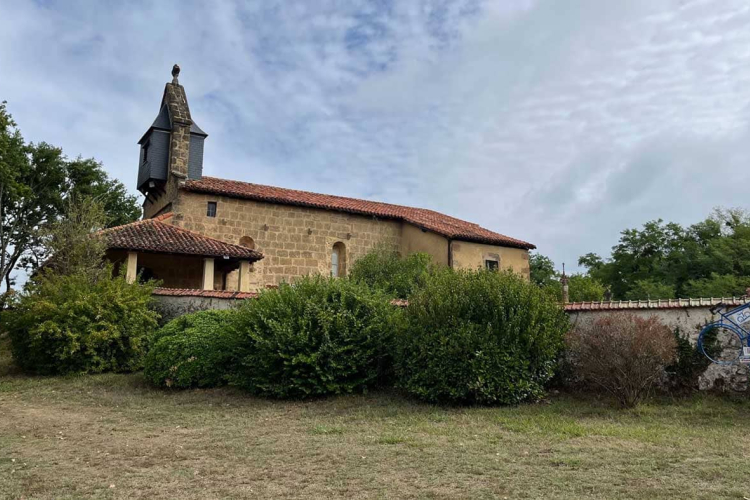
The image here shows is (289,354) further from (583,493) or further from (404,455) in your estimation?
(583,493)

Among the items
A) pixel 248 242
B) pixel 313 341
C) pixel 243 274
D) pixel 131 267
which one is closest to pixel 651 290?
pixel 248 242

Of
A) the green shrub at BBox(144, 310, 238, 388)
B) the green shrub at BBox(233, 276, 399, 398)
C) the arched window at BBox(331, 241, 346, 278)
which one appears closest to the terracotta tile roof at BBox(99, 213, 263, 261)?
the arched window at BBox(331, 241, 346, 278)

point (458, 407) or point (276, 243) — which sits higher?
point (276, 243)

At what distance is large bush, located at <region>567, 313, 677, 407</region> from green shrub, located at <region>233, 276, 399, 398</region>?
3846mm

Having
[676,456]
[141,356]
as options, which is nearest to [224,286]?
[141,356]

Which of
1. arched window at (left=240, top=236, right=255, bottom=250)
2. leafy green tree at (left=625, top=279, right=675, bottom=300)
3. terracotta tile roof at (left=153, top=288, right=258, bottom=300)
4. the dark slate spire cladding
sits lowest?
terracotta tile roof at (left=153, top=288, right=258, bottom=300)

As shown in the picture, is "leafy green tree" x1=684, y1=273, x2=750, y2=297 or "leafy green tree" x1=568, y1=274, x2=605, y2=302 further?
"leafy green tree" x1=684, y1=273, x2=750, y2=297

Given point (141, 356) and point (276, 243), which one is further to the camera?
point (276, 243)

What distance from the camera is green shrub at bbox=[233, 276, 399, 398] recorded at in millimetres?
11578

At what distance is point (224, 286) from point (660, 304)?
53.2ft

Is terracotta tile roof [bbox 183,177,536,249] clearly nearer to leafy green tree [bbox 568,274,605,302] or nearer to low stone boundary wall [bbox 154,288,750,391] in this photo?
leafy green tree [bbox 568,274,605,302]

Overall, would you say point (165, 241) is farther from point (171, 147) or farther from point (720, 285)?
point (720, 285)

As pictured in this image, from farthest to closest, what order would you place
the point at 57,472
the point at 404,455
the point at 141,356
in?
the point at 141,356
the point at 404,455
the point at 57,472

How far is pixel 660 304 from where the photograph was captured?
11023 mm
